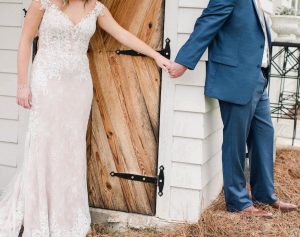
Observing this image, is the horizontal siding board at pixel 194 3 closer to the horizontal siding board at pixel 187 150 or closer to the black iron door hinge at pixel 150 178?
the horizontal siding board at pixel 187 150

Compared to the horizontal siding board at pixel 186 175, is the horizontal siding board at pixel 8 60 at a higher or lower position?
higher

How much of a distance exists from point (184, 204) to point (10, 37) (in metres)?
1.93

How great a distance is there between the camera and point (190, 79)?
403 centimetres

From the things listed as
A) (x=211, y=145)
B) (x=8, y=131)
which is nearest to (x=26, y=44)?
(x=8, y=131)

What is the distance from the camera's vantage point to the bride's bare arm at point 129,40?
391cm

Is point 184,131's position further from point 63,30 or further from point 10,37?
point 10,37

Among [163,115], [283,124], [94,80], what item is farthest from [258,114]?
[283,124]

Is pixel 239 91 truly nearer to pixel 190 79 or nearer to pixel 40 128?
pixel 190 79

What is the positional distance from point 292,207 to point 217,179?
65 cm

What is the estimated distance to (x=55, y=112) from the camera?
378 cm

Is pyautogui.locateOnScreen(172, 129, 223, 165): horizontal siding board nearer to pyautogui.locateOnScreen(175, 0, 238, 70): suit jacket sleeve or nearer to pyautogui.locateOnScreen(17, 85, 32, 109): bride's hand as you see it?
pyautogui.locateOnScreen(175, 0, 238, 70): suit jacket sleeve

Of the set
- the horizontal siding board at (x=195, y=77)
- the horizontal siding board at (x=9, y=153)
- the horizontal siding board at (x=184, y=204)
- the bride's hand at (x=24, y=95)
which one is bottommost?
the horizontal siding board at (x=184, y=204)

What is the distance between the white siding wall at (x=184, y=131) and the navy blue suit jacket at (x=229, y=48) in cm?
11

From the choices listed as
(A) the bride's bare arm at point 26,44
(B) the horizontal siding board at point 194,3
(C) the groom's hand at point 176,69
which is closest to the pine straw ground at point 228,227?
(C) the groom's hand at point 176,69
